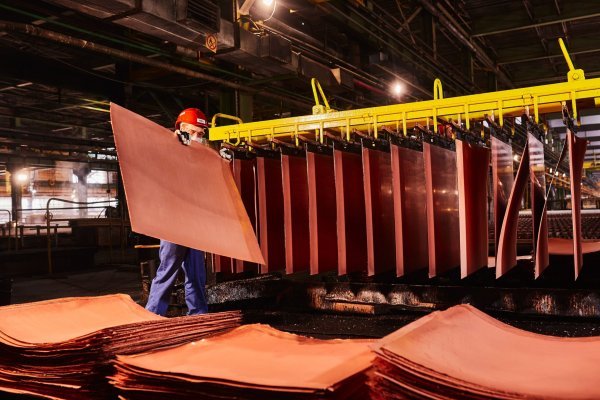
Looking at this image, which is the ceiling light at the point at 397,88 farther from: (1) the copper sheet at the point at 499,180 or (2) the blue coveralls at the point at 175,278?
(1) the copper sheet at the point at 499,180

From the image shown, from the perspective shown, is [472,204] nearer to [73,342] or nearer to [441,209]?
[441,209]

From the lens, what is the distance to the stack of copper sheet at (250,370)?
31.6 inches

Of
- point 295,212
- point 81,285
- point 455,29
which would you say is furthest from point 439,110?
point 81,285

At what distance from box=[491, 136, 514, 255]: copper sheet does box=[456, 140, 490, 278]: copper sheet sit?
5cm

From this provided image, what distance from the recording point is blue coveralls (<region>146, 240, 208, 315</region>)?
268cm

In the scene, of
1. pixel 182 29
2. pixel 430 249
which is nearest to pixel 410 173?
pixel 430 249

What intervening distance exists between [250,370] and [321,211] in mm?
1255

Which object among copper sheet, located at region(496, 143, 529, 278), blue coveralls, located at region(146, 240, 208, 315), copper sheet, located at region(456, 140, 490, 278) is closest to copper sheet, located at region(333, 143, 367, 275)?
copper sheet, located at region(456, 140, 490, 278)

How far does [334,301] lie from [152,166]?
1.41 m

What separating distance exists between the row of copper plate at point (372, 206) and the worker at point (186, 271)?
1.44 ft

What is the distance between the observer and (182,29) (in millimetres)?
3926

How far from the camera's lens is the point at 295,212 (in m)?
2.22

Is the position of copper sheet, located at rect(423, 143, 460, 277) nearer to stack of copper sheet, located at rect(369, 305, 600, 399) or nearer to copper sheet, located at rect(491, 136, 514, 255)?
copper sheet, located at rect(491, 136, 514, 255)

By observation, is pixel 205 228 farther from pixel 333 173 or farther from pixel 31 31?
pixel 31 31
